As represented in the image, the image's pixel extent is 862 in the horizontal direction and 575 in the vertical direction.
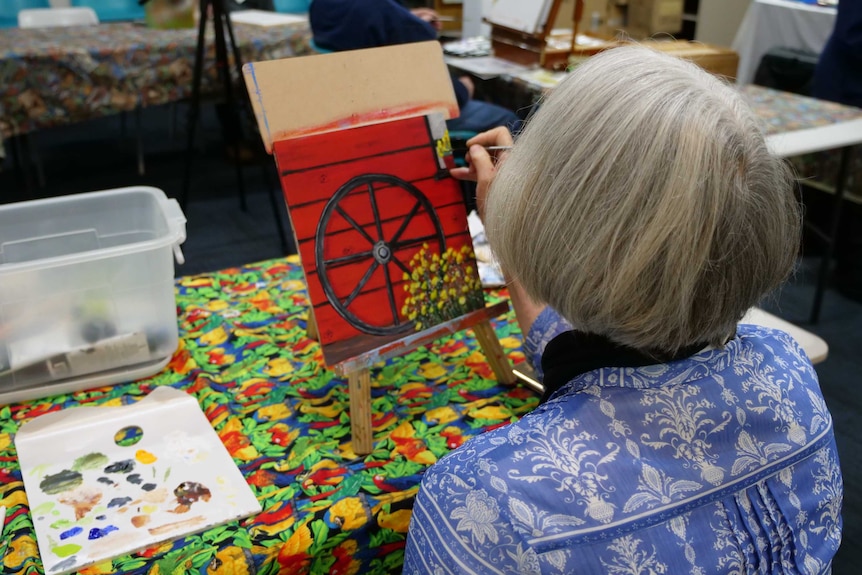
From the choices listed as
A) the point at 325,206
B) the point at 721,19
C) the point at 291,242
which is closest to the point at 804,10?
the point at 721,19

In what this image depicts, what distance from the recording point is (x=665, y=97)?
65 centimetres

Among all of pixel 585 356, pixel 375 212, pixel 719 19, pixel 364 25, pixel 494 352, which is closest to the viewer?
pixel 585 356

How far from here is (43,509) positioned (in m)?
0.94

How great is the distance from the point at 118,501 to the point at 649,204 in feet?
2.54

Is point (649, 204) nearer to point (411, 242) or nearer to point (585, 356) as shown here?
point (585, 356)

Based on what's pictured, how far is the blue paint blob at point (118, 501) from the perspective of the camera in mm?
945

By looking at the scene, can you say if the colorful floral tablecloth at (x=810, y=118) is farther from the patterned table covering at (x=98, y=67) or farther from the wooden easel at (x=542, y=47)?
the patterned table covering at (x=98, y=67)

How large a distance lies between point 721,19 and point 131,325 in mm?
5362

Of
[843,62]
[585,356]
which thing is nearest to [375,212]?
[585,356]

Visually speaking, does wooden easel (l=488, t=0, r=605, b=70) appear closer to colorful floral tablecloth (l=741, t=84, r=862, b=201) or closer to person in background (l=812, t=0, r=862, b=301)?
colorful floral tablecloth (l=741, t=84, r=862, b=201)

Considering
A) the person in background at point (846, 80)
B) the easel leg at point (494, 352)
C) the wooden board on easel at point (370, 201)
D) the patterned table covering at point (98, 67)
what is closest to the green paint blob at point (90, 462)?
the wooden board on easel at point (370, 201)

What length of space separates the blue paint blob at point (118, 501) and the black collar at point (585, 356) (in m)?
0.58

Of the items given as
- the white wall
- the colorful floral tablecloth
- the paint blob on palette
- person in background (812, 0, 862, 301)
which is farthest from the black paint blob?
the white wall

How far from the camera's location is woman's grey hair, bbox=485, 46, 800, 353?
64cm
